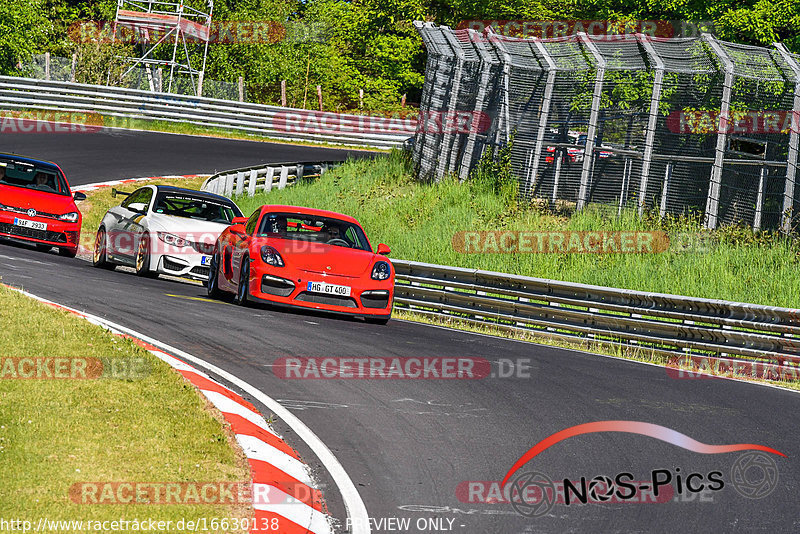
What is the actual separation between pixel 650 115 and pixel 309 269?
25.3 feet

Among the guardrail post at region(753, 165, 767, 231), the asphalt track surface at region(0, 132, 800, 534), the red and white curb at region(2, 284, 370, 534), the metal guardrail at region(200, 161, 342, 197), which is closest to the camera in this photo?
the red and white curb at region(2, 284, 370, 534)

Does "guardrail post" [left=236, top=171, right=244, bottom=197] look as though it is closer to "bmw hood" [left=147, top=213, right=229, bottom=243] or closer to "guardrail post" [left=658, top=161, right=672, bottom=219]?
"bmw hood" [left=147, top=213, right=229, bottom=243]

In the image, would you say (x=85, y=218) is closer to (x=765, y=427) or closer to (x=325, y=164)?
(x=325, y=164)

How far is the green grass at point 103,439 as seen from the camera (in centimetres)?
548

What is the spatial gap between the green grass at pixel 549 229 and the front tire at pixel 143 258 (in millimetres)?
4997

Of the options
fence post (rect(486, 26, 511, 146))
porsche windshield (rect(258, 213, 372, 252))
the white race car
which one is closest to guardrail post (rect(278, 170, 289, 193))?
fence post (rect(486, 26, 511, 146))

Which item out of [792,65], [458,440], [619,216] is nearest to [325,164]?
[619,216]

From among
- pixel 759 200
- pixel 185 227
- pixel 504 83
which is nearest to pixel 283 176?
pixel 504 83

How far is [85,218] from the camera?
2595 centimetres

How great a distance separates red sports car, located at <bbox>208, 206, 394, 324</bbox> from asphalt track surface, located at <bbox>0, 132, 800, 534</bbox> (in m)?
0.29

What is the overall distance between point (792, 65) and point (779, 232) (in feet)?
8.20

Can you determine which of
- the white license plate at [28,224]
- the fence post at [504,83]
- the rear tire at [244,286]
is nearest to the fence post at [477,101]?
the fence post at [504,83]

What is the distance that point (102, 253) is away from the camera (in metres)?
17.9

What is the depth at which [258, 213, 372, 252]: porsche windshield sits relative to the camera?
1442 centimetres
